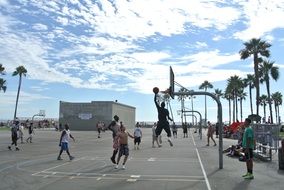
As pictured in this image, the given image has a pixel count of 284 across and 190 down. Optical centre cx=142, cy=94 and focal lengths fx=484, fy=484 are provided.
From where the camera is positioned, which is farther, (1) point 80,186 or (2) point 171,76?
(2) point 171,76

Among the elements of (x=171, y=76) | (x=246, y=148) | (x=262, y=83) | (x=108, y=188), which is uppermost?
(x=262, y=83)

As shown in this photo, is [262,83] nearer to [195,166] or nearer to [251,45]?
[251,45]

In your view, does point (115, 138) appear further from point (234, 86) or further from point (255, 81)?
point (234, 86)

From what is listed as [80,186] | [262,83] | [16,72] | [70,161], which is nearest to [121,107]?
[16,72]

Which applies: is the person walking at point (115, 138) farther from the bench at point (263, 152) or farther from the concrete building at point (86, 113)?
the concrete building at point (86, 113)

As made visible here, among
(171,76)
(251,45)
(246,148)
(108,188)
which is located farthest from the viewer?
(251,45)

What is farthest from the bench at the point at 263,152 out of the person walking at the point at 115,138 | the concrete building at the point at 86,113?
the concrete building at the point at 86,113

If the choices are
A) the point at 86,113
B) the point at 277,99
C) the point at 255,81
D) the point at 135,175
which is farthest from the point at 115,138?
the point at 277,99

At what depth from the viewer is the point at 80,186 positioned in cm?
1285

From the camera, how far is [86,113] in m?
92.0

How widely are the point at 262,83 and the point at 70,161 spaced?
54.1 m

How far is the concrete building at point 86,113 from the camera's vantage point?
90.9 metres

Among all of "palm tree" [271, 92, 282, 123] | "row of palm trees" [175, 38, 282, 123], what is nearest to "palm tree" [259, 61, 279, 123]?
"row of palm trees" [175, 38, 282, 123]

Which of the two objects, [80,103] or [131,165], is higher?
[80,103]
